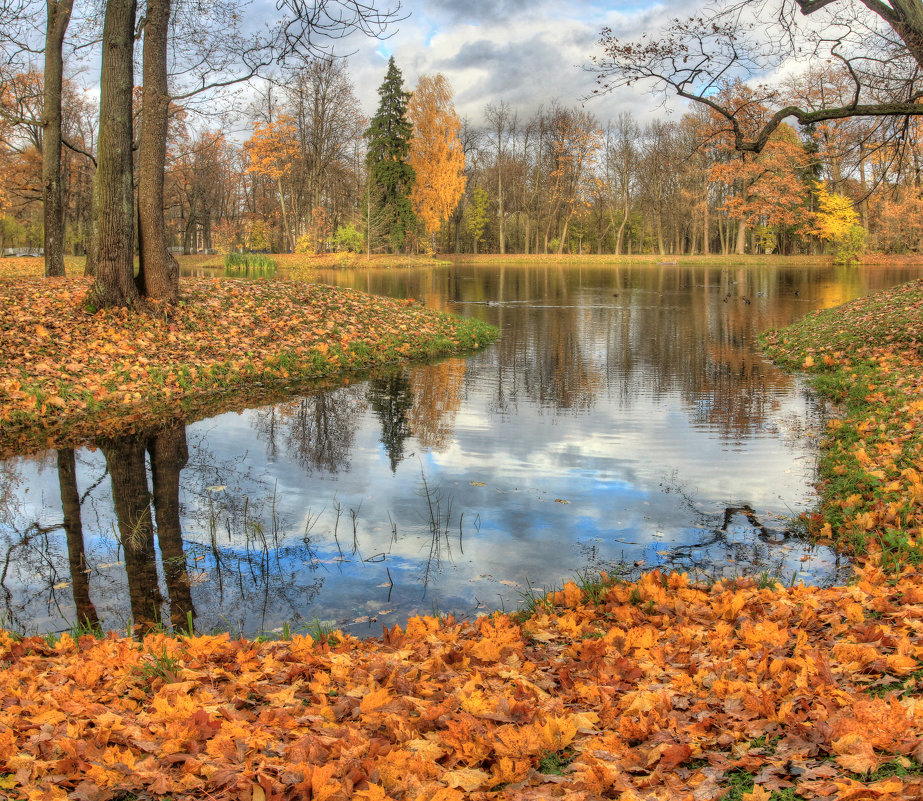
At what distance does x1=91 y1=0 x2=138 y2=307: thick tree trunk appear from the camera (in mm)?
11953

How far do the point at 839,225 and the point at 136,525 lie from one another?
211ft

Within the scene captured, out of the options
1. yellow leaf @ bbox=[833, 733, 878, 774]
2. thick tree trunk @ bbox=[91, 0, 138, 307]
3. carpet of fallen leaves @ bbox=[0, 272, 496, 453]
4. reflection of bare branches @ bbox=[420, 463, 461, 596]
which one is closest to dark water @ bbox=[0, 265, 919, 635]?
reflection of bare branches @ bbox=[420, 463, 461, 596]

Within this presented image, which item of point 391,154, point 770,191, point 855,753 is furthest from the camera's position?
point 391,154

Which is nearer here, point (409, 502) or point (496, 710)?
point (496, 710)

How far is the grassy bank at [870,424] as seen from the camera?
5953 millimetres

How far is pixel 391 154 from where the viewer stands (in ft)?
179

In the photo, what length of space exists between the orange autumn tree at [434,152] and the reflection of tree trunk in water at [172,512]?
164 feet

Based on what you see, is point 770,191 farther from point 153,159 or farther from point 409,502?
point 409,502

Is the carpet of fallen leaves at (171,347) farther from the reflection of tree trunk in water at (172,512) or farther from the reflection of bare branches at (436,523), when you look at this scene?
the reflection of bare branches at (436,523)

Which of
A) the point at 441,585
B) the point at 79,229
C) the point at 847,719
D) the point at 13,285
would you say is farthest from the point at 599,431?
the point at 79,229

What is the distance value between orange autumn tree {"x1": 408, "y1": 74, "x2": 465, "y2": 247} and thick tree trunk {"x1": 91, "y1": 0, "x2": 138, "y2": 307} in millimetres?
45118

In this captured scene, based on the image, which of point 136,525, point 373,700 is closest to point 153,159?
point 136,525

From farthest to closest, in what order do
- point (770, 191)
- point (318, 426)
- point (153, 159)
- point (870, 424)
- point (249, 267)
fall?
1. point (770, 191)
2. point (249, 267)
3. point (153, 159)
4. point (318, 426)
5. point (870, 424)

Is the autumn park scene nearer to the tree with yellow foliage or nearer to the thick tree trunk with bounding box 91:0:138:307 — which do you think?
the thick tree trunk with bounding box 91:0:138:307
